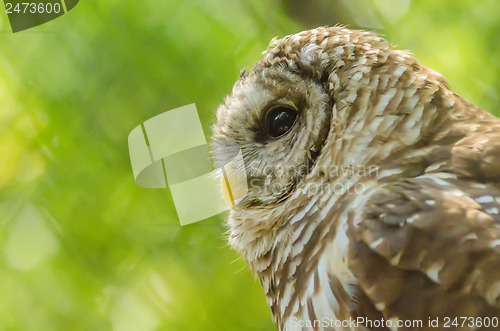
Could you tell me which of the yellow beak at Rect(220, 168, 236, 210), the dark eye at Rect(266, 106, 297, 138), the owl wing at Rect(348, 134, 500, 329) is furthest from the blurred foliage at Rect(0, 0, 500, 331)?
the owl wing at Rect(348, 134, 500, 329)

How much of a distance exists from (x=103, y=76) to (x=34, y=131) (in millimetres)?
382

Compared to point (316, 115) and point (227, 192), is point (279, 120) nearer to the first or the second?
point (316, 115)

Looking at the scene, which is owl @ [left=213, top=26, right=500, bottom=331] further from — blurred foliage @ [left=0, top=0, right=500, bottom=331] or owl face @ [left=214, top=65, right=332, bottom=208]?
blurred foliage @ [left=0, top=0, right=500, bottom=331]

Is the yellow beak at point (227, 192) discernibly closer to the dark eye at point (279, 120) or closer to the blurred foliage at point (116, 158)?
the dark eye at point (279, 120)

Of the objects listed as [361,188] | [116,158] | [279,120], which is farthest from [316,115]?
[116,158]

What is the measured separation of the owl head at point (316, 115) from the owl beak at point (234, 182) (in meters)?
0.02

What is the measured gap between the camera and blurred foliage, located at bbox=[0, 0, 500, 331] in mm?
2539

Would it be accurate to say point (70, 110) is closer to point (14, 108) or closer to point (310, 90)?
point (14, 108)

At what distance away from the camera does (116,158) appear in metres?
2.62

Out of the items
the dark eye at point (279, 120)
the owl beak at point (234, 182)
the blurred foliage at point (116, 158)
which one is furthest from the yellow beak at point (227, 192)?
the blurred foliage at point (116, 158)

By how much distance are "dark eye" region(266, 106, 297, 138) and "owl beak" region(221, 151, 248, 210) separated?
158 mm

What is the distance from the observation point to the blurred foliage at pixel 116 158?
2.54m

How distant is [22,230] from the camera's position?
2633 millimetres

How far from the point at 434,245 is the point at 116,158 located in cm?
169
